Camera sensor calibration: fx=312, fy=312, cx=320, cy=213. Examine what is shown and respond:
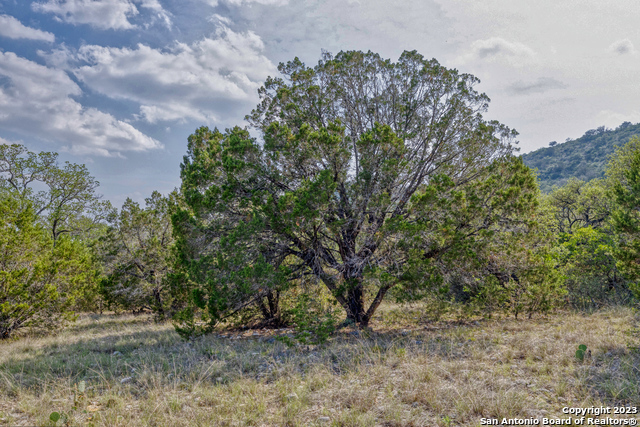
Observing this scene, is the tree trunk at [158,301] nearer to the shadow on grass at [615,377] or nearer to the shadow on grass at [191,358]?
the shadow on grass at [191,358]

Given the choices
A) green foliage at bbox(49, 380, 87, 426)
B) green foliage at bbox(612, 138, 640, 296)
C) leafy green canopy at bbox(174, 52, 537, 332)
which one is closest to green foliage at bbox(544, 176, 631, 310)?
green foliage at bbox(612, 138, 640, 296)

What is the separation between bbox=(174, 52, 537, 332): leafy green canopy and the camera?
730cm

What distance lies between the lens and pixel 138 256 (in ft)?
46.2

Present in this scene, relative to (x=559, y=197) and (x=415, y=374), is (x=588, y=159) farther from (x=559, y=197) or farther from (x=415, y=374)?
(x=415, y=374)

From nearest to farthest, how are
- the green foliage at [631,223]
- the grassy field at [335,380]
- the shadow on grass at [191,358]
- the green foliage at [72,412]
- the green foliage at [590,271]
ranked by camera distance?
the green foliage at [72,412] < the grassy field at [335,380] < the shadow on grass at [191,358] < the green foliage at [631,223] < the green foliage at [590,271]

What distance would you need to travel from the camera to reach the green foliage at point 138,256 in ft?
46.1

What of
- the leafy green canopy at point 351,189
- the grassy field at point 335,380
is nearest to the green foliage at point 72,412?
the grassy field at point 335,380

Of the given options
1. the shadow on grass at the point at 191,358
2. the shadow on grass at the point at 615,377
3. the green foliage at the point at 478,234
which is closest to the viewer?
the shadow on grass at the point at 615,377

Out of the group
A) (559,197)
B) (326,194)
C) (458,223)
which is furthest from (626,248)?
(559,197)

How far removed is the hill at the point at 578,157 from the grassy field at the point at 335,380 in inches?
2057

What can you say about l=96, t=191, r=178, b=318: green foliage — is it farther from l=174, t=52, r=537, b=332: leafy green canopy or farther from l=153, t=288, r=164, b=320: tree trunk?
l=174, t=52, r=537, b=332: leafy green canopy

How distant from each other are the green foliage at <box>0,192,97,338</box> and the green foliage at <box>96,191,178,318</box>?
10.7 feet

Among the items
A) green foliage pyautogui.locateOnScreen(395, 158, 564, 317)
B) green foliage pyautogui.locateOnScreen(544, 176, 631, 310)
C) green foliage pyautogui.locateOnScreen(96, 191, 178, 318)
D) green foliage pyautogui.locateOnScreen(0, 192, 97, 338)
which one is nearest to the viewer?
green foliage pyautogui.locateOnScreen(395, 158, 564, 317)

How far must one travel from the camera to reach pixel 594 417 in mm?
3586
